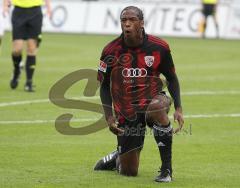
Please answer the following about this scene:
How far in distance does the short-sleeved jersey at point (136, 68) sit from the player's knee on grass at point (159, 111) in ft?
0.47

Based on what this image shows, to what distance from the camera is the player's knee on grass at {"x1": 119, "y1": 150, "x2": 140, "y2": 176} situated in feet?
29.4

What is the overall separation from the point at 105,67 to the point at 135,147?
3.03 feet

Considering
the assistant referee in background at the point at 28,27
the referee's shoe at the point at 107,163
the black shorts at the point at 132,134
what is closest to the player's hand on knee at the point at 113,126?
the black shorts at the point at 132,134

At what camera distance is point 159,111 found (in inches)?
339

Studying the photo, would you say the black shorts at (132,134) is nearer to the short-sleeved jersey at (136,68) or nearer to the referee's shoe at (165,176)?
the short-sleeved jersey at (136,68)

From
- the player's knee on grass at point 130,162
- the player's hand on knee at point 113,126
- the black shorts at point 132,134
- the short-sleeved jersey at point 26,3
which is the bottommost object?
the short-sleeved jersey at point 26,3

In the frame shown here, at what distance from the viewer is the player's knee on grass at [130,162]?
8.96 m

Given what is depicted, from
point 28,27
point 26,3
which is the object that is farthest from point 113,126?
point 26,3

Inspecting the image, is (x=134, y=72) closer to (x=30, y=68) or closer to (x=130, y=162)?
(x=130, y=162)

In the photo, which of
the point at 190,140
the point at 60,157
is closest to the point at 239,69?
the point at 190,140

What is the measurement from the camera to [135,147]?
9.02 m

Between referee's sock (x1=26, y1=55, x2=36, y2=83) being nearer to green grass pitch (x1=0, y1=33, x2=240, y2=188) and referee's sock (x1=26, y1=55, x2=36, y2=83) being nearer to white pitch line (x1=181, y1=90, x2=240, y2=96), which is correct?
green grass pitch (x1=0, y1=33, x2=240, y2=188)

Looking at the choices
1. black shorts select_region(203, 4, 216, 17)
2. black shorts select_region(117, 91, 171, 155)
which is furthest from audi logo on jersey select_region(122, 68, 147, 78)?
black shorts select_region(203, 4, 216, 17)

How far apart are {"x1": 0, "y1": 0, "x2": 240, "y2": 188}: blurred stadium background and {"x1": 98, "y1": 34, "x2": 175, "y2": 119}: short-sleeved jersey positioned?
2.69ft
